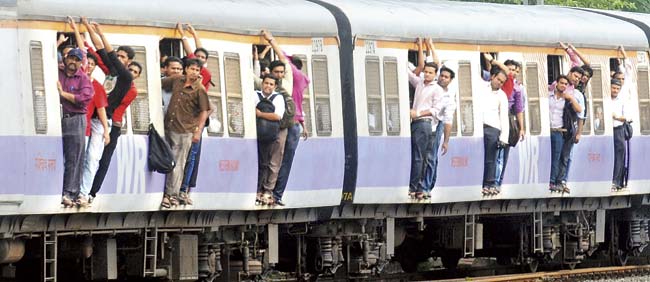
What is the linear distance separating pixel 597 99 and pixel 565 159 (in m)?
1.10

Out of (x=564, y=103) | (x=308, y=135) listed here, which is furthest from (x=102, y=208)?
(x=564, y=103)

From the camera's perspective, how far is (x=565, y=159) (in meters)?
25.2

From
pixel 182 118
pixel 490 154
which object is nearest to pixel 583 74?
pixel 490 154

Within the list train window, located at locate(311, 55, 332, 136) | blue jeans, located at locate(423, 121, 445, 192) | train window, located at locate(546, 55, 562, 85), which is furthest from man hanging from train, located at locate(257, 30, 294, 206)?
train window, located at locate(546, 55, 562, 85)

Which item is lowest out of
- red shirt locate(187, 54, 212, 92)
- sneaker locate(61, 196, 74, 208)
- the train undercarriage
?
the train undercarriage

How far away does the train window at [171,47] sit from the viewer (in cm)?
1884

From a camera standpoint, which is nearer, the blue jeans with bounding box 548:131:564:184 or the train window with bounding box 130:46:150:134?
the train window with bounding box 130:46:150:134

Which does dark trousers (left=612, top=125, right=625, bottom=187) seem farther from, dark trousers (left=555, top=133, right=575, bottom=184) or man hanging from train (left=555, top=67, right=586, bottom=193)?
dark trousers (left=555, top=133, right=575, bottom=184)

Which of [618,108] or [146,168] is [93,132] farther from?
[618,108]

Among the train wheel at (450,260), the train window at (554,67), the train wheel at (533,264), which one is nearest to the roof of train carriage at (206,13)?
the train window at (554,67)

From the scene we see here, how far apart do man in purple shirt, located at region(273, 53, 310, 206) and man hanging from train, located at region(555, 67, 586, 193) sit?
5448mm

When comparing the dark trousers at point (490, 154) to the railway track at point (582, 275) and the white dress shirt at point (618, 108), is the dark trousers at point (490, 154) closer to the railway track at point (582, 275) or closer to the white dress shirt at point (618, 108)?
the railway track at point (582, 275)

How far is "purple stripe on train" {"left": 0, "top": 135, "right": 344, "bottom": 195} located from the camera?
54.7 ft

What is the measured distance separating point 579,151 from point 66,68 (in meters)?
10.0
